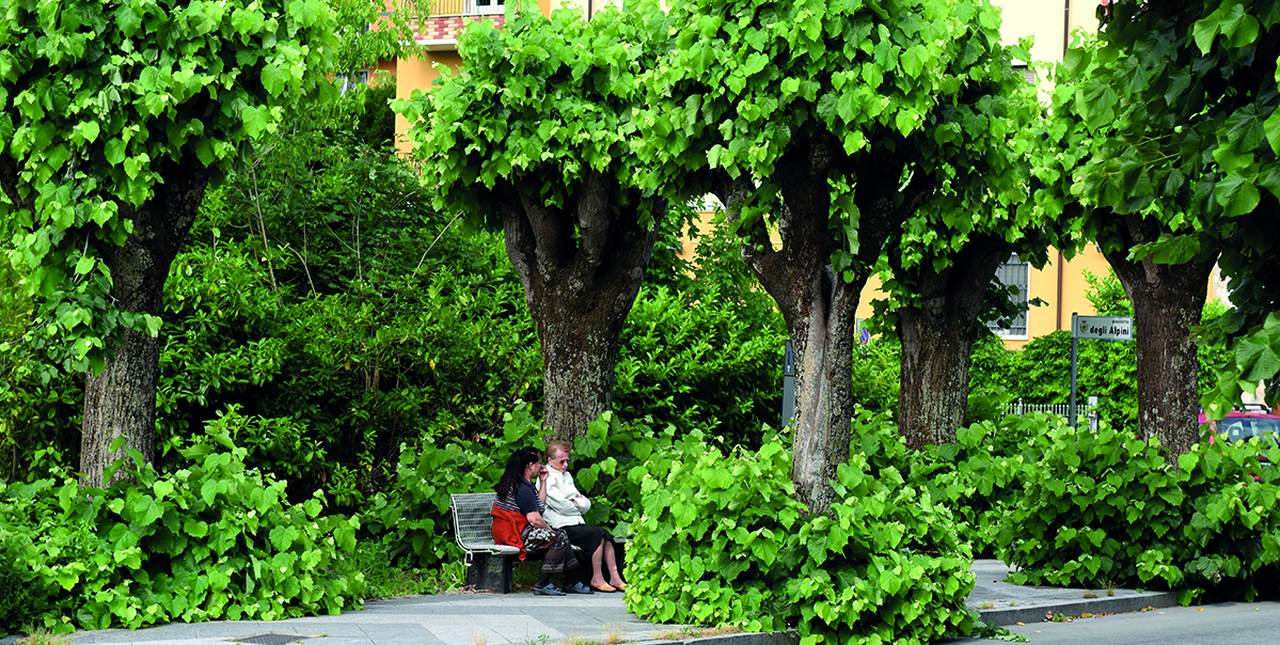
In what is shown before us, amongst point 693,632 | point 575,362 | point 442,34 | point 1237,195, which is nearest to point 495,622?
point 693,632

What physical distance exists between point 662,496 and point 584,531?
2.17 meters

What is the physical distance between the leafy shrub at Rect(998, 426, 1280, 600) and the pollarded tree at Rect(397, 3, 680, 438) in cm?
407

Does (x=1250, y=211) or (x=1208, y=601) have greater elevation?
(x=1250, y=211)

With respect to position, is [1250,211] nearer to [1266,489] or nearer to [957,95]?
[957,95]

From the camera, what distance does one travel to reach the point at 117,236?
11.4 meters

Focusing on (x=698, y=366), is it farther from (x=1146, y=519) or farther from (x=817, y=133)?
(x=817, y=133)

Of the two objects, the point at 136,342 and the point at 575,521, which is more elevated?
the point at 136,342

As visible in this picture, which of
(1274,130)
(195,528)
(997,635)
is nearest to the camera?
(1274,130)

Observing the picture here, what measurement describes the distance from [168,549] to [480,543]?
3.31 m

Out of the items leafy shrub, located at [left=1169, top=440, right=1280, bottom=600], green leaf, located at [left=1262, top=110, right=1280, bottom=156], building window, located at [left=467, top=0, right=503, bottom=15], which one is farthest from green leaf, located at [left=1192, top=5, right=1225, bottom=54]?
building window, located at [left=467, top=0, right=503, bottom=15]

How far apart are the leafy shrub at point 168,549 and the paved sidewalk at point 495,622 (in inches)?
8.3

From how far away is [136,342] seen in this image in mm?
12078

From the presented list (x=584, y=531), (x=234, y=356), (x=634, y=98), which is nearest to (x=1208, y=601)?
(x=584, y=531)

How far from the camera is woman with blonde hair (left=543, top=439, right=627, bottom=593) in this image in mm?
14273
